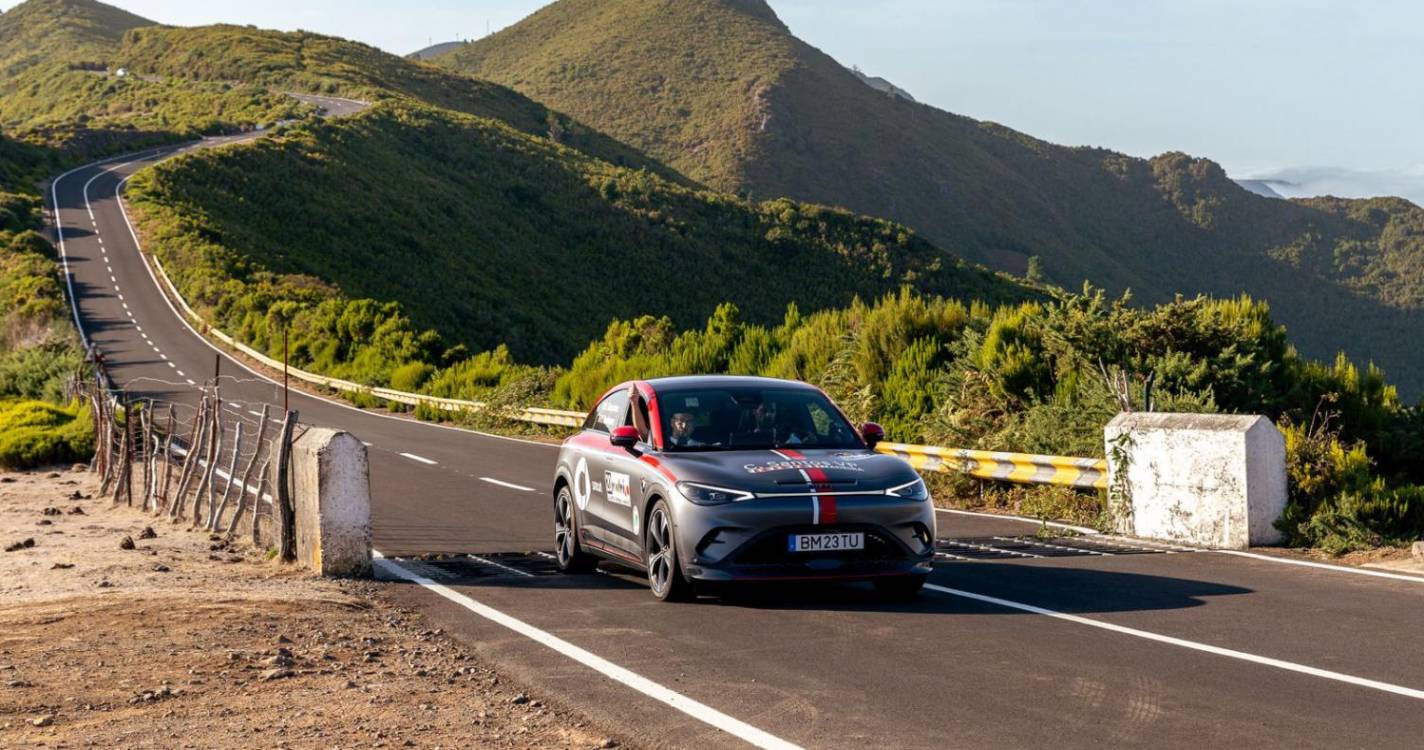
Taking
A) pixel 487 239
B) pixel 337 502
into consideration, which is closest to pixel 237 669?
pixel 337 502

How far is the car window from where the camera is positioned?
480 inches

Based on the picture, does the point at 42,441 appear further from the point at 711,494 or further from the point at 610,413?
the point at 711,494

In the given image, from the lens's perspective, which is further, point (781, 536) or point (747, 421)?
point (747, 421)

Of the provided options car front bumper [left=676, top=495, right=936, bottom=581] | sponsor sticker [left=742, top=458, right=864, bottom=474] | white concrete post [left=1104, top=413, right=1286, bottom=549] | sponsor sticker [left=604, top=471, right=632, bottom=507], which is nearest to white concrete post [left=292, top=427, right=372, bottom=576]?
sponsor sticker [left=604, top=471, right=632, bottom=507]

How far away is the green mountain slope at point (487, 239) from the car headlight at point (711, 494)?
50.7 m

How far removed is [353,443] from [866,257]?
10038 centimetres

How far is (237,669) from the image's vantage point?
8.50 m

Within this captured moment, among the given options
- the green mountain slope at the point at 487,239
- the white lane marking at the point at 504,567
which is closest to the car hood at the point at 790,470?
the white lane marking at the point at 504,567

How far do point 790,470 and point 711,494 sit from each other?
0.56m

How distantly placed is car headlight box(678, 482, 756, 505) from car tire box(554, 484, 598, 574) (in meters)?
2.23

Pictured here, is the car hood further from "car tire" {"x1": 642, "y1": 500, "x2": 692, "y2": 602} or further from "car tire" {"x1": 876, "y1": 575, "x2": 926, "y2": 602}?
"car tire" {"x1": 876, "y1": 575, "x2": 926, "y2": 602}

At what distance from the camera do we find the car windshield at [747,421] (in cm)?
1134

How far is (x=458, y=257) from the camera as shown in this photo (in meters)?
89.5

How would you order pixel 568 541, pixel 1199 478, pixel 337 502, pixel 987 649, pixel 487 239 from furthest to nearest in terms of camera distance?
pixel 487 239
pixel 1199 478
pixel 568 541
pixel 337 502
pixel 987 649
